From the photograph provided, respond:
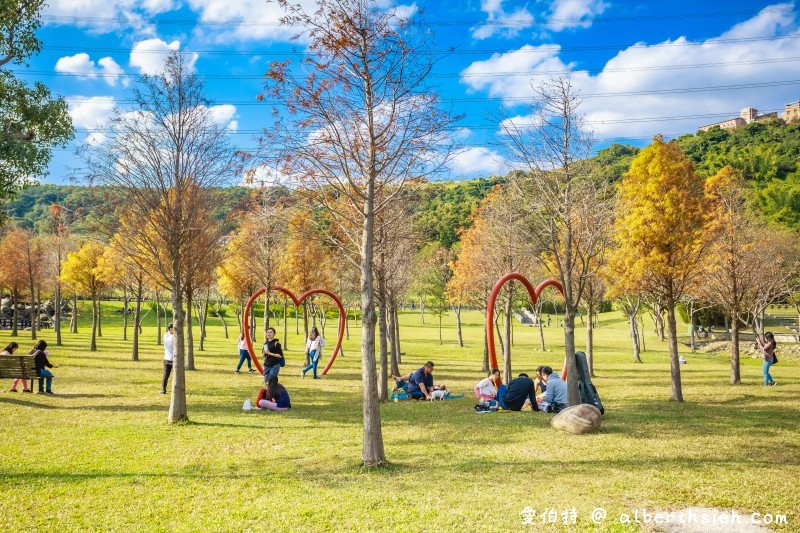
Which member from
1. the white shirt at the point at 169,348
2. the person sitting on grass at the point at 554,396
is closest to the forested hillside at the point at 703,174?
the white shirt at the point at 169,348

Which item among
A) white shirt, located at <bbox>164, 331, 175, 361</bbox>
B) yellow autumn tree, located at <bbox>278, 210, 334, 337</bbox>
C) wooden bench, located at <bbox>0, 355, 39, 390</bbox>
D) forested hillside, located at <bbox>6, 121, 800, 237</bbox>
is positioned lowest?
wooden bench, located at <bbox>0, 355, 39, 390</bbox>

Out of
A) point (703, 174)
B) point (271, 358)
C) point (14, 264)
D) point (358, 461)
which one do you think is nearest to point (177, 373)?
point (271, 358)

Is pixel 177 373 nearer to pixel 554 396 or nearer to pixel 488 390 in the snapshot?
pixel 488 390

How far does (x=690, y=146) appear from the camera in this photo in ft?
369

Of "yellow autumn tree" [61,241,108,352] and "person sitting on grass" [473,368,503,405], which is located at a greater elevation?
"yellow autumn tree" [61,241,108,352]

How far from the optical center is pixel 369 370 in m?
10.2

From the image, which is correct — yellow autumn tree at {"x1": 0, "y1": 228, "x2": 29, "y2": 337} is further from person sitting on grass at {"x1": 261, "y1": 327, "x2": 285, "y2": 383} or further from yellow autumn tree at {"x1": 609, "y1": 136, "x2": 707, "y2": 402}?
yellow autumn tree at {"x1": 609, "y1": 136, "x2": 707, "y2": 402}

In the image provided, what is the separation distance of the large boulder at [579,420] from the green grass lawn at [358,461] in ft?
1.27

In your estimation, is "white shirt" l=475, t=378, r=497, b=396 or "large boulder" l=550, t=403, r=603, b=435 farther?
"white shirt" l=475, t=378, r=497, b=396

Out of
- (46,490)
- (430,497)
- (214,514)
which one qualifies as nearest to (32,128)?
(46,490)

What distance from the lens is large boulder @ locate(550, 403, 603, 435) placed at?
12.5 m

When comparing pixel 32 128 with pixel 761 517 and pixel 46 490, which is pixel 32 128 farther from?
pixel 761 517

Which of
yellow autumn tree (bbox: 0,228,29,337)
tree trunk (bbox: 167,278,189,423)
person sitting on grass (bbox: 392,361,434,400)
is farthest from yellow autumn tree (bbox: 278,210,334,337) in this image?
yellow autumn tree (bbox: 0,228,29,337)

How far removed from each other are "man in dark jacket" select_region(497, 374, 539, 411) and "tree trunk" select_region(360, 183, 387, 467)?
689 cm
